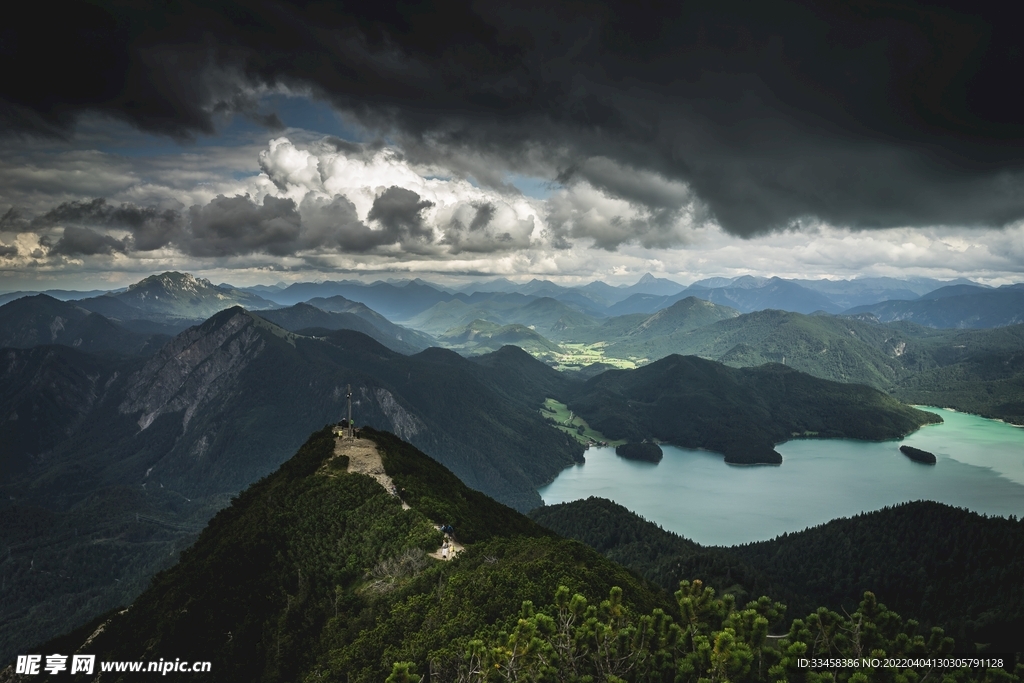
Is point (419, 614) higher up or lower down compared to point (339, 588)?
higher up

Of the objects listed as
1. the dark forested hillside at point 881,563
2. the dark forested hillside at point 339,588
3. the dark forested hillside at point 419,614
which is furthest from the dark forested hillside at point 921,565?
the dark forested hillside at point 339,588

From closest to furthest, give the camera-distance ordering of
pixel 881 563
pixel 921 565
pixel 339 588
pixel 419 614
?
pixel 419 614, pixel 339 588, pixel 921 565, pixel 881 563

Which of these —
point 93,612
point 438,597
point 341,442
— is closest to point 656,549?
point 341,442

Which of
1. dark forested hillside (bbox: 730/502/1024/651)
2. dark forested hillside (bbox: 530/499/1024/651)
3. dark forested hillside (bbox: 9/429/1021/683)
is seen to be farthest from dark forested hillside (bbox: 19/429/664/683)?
dark forested hillside (bbox: 730/502/1024/651)

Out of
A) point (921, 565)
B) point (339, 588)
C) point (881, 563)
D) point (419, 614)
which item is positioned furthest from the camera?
point (881, 563)

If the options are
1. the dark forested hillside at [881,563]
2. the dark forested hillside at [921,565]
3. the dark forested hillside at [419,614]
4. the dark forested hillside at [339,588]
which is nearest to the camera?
the dark forested hillside at [419,614]

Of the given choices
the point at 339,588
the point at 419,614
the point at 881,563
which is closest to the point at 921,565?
the point at 881,563

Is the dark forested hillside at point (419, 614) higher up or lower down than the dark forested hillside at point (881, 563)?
higher up

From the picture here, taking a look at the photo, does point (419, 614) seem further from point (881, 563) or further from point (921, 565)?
point (921, 565)

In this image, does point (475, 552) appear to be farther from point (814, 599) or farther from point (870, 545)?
point (870, 545)

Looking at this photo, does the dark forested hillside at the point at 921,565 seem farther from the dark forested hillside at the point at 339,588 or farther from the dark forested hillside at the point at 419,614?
the dark forested hillside at the point at 339,588

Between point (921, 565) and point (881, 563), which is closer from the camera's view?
point (921, 565)

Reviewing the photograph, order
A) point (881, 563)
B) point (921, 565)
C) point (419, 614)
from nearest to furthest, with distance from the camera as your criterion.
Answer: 1. point (419, 614)
2. point (921, 565)
3. point (881, 563)

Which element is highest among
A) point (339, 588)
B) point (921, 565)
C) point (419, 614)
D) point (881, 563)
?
point (419, 614)
